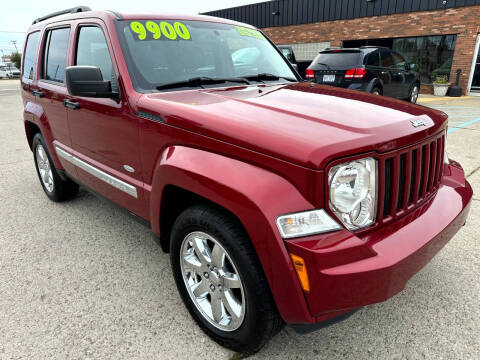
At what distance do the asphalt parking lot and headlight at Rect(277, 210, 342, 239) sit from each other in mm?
877

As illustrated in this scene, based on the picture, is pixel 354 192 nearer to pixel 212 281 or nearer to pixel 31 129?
pixel 212 281

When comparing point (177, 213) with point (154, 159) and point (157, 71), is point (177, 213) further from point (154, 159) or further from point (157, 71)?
point (157, 71)

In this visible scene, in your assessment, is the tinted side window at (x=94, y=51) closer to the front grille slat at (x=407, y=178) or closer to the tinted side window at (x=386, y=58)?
the front grille slat at (x=407, y=178)

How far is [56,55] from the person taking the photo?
340 cm

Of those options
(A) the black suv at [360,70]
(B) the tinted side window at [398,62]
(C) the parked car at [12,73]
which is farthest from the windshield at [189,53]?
(B) the tinted side window at [398,62]

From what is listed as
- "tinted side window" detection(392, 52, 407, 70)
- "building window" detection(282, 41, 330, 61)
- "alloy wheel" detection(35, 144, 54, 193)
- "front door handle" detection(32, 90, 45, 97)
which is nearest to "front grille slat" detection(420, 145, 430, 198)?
"front door handle" detection(32, 90, 45, 97)

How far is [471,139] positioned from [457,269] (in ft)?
16.3

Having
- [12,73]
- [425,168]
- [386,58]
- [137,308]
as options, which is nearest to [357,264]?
[425,168]

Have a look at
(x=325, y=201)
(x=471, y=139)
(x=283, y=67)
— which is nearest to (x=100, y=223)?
(x=283, y=67)

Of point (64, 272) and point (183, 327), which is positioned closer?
point (183, 327)

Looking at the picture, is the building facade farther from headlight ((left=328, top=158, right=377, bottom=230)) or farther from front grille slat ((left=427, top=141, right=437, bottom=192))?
headlight ((left=328, top=158, right=377, bottom=230))

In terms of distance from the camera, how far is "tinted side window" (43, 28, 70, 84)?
3215 millimetres

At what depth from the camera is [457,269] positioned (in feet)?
8.91

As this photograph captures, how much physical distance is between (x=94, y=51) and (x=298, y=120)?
1.87 metres
